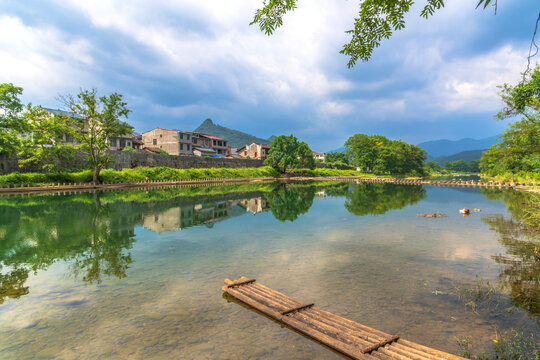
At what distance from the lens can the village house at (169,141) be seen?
219ft

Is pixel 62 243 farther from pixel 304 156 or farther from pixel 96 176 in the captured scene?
pixel 304 156

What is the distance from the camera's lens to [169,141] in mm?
67062

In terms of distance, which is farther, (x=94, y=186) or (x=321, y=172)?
(x=321, y=172)

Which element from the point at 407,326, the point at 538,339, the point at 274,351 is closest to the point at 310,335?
the point at 274,351

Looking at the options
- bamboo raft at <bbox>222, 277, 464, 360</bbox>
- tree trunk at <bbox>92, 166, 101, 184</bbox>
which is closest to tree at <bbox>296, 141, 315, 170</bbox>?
tree trunk at <bbox>92, 166, 101, 184</bbox>

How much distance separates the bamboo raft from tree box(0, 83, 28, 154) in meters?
36.5

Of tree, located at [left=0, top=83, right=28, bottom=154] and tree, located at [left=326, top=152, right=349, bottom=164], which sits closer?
tree, located at [left=0, top=83, right=28, bottom=154]

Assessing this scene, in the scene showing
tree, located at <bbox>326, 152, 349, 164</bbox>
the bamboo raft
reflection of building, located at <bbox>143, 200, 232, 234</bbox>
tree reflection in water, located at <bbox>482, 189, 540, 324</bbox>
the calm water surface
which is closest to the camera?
the bamboo raft

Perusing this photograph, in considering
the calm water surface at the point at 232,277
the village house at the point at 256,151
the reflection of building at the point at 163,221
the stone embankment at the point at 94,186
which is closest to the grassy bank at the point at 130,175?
the stone embankment at the point at 94,186

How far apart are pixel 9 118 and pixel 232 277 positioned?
36.3 m

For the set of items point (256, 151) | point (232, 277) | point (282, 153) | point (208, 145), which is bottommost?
point (232, 277)

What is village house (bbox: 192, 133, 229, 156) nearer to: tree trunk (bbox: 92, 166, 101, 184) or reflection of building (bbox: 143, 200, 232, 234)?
tree trunk (bbox: 92, 166, 101, 184)

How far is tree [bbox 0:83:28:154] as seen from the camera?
94.7ft

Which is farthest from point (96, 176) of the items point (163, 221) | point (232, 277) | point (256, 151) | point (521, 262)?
point (256, 151)
